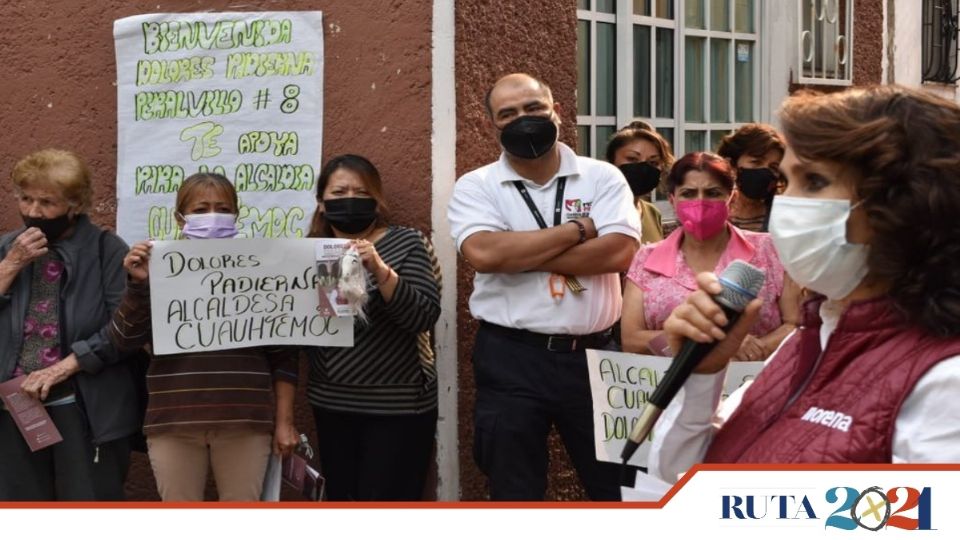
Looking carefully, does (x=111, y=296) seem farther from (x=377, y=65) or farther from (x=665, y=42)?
(x=665, y=42)

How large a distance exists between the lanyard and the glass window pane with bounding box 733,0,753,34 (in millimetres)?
3769

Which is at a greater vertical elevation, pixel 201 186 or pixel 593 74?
pixel 593 74

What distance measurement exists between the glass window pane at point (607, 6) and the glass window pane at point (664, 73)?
1.57 feet

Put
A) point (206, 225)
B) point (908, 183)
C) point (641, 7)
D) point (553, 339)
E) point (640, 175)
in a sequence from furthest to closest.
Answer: point (641, 7), point (640, 175), point (206, 225), point (553, 339), point (908, 183)

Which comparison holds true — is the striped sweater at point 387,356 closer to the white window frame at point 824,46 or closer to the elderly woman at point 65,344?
the elderly woman at point 65,344

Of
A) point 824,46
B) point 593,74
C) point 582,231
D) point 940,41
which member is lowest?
point 582,231

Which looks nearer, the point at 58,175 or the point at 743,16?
the point at 58,175

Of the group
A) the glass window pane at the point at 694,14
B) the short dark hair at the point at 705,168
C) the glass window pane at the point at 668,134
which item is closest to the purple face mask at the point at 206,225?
the short dark hair at the point at 705,168

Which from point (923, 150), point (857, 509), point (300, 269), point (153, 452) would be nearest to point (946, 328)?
point (923, 150)

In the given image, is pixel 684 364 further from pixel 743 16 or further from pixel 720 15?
pixel 743 16

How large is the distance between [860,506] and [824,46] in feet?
23.1

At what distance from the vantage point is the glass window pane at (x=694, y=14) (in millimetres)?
7945

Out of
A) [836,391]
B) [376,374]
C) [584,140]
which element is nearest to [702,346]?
[836,391]

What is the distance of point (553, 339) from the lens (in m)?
4.86
